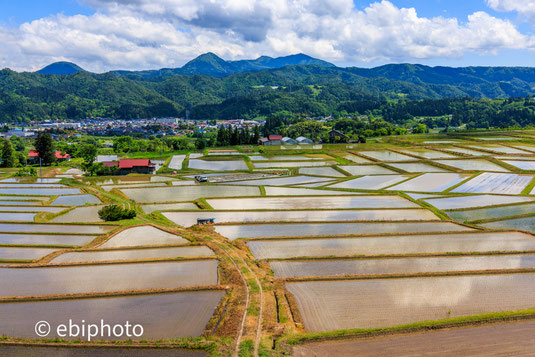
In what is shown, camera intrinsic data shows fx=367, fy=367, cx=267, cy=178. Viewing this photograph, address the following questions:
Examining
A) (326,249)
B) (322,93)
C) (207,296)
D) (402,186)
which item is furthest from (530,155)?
(322,93)

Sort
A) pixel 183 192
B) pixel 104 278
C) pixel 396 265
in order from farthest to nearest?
pixel 183 192 < pixel 396 265 < pixel 104 278

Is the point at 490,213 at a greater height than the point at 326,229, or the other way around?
the point at 490,213

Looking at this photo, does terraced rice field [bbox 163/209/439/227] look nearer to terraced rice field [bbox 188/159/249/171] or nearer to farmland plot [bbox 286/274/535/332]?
farmland plot [bbox 286/274/535/332]

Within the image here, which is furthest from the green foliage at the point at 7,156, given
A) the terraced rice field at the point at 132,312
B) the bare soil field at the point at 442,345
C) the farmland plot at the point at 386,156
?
the bare soil field at the point at 442,345

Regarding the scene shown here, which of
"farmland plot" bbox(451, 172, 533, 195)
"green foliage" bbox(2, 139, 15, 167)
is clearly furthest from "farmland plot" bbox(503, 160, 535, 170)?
"green foliage" bbox(2, 139, 15, 167)

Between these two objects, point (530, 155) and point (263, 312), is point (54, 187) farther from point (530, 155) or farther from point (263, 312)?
point (530, 155)

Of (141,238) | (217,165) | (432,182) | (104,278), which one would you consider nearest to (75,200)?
(141,238)

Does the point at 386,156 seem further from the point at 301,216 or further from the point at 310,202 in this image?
the point at 301,216
